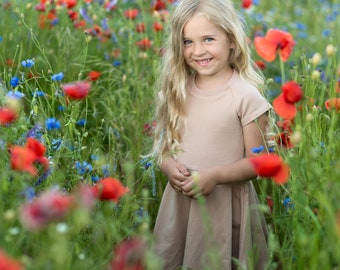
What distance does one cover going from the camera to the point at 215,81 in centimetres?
252

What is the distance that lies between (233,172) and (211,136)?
16 centimetres

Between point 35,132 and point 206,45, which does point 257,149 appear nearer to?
point 206,45

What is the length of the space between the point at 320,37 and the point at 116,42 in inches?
66.2

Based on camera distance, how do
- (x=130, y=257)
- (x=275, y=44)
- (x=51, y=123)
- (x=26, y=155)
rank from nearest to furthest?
(x=130, y=257) < (x=26, y=155) < (x=275, y=44) < (x=51, y=123)

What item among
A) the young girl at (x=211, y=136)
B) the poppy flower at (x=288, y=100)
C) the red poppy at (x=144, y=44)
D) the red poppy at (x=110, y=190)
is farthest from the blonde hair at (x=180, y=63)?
the red poppy at (x=144, y=44)

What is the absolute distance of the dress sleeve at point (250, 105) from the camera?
2.40 meters

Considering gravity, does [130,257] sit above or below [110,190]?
below

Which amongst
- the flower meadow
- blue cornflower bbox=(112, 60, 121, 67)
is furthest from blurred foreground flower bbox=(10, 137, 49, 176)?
blue cornflower bbox=(112, 60, 121, 67)

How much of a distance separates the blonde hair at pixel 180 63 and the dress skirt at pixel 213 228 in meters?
0.23

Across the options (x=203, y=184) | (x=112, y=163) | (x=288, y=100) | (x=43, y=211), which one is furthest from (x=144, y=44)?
(x=43, y=211)

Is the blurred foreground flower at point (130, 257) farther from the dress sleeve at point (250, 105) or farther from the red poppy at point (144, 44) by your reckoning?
the red poppy at point (144, 44)

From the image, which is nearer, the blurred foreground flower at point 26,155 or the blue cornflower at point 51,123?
the blurred foreground flower at point 26,155

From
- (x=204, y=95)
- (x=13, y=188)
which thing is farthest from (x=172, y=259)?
(x=13, y=188)

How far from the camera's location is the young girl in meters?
2.44
